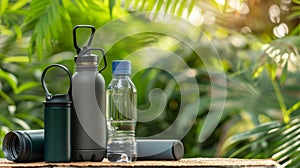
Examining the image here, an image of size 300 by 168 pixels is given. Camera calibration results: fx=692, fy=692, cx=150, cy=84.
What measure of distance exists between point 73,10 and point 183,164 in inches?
63.8

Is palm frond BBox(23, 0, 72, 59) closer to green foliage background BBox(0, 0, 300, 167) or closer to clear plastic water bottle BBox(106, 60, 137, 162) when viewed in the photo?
green foliage background BBox(0, 0, 300, 167)

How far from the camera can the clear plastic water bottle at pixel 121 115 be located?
129 cm

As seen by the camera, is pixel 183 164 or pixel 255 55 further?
pixel 255 55

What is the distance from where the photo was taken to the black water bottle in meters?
1.25

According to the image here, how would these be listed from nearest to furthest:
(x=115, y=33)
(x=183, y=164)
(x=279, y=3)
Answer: (x=183, y=164) → (x=115, y=33) → (x=279, y=3)

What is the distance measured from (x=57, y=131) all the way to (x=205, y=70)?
1.50 meters

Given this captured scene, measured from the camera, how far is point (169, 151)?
1332 millimetres

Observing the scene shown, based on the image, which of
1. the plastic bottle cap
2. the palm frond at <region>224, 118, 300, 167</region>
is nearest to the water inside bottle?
the plastic bottle cap

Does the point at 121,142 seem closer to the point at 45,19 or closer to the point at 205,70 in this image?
the point at 45,19

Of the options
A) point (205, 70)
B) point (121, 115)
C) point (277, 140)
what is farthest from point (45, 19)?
point (121, 115)

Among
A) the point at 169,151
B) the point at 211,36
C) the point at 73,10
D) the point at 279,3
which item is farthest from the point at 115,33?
the point at 169,151

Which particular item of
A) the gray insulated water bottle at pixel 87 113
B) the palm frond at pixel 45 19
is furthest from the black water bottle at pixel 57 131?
the palm frond at pixel 45 19

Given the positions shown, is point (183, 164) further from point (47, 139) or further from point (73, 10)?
point (73, 10)

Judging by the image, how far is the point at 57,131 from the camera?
49.4 inches
